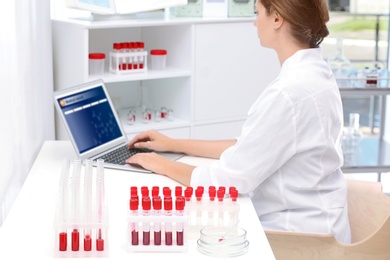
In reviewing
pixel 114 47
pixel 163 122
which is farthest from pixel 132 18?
pixel 163 122

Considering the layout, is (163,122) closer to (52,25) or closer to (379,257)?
(52,25)

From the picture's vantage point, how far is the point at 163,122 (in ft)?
12.7

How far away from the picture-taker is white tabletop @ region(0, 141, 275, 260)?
1728mm

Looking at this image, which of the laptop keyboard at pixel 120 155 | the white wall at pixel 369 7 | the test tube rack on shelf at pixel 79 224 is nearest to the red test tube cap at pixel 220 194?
the test tube rack on shelf at pixel 79 224

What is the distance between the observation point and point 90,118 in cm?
254

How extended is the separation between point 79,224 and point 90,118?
86cm

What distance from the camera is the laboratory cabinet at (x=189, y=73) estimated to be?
12.3ft

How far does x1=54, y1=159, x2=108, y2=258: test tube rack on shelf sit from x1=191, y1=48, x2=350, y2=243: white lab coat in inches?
18.0

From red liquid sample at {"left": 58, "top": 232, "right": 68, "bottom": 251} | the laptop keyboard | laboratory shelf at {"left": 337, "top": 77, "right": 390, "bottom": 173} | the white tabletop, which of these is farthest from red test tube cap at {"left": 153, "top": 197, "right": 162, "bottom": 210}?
laboratory shelf at {"left": 337, "top": 77, "right": 390, "bottom": 173}

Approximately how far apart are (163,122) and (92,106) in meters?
1.33

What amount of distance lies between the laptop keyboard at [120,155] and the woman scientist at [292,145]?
0.18 meters

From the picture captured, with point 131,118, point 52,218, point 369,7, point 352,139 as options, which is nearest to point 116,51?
point 131,118

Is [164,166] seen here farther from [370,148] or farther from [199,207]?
[370,148]

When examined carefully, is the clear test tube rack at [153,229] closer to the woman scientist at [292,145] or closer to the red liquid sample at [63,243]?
the red liquid sample at [63,243]
